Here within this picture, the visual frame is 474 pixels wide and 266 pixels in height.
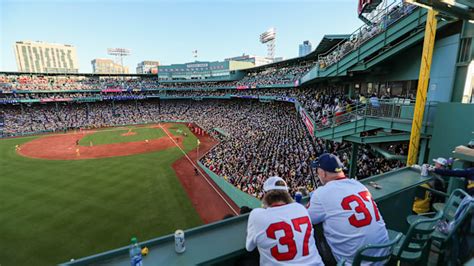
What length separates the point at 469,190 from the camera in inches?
152

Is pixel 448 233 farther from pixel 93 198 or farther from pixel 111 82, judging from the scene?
pixel 111 82

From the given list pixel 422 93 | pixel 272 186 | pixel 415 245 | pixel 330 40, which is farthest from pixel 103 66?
pixel 415 245

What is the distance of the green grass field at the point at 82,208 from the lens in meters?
11.4

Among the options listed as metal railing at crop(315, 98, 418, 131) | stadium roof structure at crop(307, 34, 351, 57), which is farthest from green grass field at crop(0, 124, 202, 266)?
stadium roof structure at crop(307, 34, 351, 57)

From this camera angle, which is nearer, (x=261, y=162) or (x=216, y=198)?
(x=216, y=198)

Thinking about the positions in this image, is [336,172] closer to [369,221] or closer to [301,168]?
[369,221]

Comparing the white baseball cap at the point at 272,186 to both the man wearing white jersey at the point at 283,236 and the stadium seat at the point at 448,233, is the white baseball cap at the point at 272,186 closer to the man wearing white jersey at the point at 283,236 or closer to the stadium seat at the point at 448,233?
the man wearing white jersey at the point at 283,236

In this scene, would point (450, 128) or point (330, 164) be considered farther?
point (450, 128)

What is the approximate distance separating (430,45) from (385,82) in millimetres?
7230

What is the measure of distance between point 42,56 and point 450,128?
203856mm

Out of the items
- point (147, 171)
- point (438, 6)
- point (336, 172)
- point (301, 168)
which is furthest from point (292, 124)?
point (336, 172)

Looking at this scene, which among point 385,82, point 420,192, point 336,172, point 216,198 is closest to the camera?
point 336,172

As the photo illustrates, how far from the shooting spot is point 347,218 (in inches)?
100

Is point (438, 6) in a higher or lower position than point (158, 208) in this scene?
higher
